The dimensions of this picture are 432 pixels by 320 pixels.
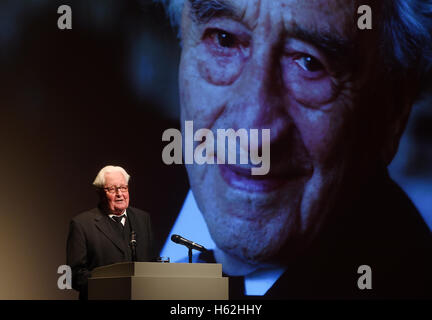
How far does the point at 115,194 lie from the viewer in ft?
11.8

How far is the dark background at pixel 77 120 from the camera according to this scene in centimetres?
460

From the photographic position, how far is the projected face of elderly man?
443 cm

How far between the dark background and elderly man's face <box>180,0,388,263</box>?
0.42 metres

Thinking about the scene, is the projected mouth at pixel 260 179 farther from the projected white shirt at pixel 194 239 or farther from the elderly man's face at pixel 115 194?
the elderly man's face at pixel 115 194

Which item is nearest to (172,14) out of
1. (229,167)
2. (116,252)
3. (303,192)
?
(229,167)

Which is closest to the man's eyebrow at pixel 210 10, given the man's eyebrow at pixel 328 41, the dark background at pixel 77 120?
the dark background at pixel 77 120

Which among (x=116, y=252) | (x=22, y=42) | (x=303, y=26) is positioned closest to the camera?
(x=116, y=252)

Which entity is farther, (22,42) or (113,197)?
(22,42)

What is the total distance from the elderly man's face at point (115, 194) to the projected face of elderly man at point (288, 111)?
1.08 meters

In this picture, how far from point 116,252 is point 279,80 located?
71.3 inches

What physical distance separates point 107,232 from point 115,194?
0.77 ft

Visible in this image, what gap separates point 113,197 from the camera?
142 inches

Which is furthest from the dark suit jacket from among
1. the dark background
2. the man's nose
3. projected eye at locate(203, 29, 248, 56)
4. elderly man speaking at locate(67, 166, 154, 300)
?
projected eye at locate(203, 29, 248, 56)

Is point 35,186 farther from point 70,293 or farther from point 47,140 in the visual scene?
point 70,293
